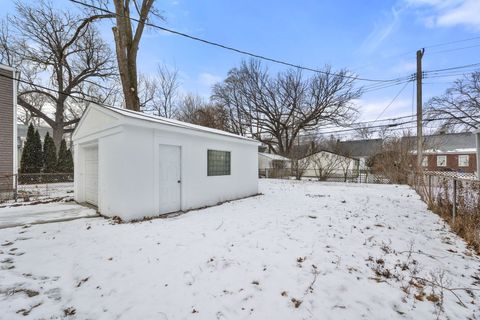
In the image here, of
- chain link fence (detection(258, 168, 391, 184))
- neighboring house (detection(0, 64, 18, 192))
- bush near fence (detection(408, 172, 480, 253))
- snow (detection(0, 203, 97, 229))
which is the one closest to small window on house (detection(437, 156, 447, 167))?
chain link fence (detection(258, 168, 391, 184))

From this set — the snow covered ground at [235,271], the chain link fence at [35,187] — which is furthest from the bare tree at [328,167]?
the chain link fence at [35,187]

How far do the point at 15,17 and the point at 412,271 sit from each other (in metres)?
25.0

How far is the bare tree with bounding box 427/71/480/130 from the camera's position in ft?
75.9

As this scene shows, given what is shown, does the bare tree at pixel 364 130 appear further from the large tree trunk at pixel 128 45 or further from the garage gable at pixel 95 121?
the garage gable at pixel 95 121

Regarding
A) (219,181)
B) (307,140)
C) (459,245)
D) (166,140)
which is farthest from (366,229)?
(307,140)

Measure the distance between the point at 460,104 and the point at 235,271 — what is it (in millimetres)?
31353

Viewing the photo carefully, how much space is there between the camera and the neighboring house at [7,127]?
10039 mm

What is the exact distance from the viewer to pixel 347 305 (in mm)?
2635

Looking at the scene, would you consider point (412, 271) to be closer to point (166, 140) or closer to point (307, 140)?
point (166, 140)

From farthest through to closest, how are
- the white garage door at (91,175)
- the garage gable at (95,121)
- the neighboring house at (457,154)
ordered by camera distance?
the neighboring house at (457,154), the white garage door at (91,175), the garage gable at (95,121)

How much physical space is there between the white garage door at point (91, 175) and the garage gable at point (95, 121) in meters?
0.65

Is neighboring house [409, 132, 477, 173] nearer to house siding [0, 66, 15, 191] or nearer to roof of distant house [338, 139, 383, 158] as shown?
roof of distant house [338, 139, 383, 158]

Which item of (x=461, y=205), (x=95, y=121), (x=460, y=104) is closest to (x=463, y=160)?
(x=460, y=104)

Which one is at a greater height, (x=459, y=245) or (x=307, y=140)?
(x=307, y=140)
